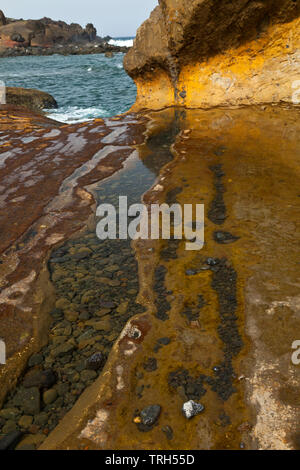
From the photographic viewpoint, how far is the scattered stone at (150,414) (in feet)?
5.68

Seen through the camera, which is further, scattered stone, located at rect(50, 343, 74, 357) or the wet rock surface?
scattered stone, located at rect(50, 343, 74, 357)

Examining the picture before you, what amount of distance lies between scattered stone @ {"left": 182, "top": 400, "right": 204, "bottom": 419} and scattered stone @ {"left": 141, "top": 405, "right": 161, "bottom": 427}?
14 centimetres

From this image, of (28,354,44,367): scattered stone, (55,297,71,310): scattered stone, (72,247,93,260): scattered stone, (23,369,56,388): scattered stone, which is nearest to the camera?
(23,369,56,388): scattered stone

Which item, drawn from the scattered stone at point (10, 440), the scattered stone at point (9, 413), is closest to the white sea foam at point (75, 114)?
the scattered stone at point (9, 413)

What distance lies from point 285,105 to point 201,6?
8.86 ft

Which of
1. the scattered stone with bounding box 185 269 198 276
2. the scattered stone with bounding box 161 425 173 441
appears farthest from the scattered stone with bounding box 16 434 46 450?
the scattered stone with bounding box 185 269 198 276

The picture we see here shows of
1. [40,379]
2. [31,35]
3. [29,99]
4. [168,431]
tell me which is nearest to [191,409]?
[168,431]

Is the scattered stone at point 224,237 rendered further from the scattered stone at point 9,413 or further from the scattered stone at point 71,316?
the scattered stone at point 9,413

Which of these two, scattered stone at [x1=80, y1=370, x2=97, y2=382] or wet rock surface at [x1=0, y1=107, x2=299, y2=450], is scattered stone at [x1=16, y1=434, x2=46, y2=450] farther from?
scattered stone at [x1=80, y1=370, x2=97, y2=382]

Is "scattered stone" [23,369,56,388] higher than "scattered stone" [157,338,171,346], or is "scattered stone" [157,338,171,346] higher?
"scattered stone" [157,338,171,346]

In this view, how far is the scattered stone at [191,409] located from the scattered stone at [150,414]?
140 mm

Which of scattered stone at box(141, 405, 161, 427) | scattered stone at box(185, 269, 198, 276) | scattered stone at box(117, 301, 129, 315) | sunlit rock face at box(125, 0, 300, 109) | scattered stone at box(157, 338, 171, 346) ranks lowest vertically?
scattered stone at box(141, 405, 161, 427)

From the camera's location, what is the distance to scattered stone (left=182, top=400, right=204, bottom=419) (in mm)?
1739

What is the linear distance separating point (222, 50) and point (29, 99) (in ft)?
29.3
